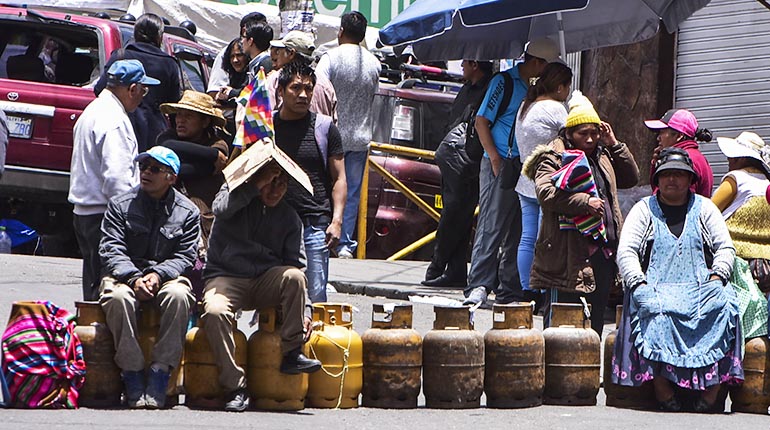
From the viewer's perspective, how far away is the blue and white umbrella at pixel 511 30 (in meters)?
11.3

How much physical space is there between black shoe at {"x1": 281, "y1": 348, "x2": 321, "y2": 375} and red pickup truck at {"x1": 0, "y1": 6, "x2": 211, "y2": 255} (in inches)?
228

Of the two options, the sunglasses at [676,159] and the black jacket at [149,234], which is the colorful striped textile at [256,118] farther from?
the sunglasses at [676,159]

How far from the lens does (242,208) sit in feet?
25.8

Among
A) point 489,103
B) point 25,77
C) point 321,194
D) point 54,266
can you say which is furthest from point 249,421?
point 25,77

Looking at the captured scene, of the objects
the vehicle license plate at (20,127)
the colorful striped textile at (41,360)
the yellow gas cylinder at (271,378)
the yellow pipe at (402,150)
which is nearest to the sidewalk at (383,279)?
the yellow pipe at (402,150)

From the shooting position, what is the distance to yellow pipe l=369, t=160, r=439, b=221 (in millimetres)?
13945

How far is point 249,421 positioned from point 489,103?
4.31 metres

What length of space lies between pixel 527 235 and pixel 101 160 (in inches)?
121

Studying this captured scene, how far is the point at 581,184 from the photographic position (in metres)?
8.77

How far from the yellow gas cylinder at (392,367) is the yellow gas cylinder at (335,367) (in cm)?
6

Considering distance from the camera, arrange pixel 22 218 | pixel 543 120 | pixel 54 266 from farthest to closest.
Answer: pixel 22 218
pixel 54 266
pixel 543 120

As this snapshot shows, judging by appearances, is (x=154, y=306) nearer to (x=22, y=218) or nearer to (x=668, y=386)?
(x=668, y=386)

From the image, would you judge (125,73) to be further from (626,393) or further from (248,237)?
(626,393)

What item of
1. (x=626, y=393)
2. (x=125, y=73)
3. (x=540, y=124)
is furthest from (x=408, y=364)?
(x=540, y=124)
